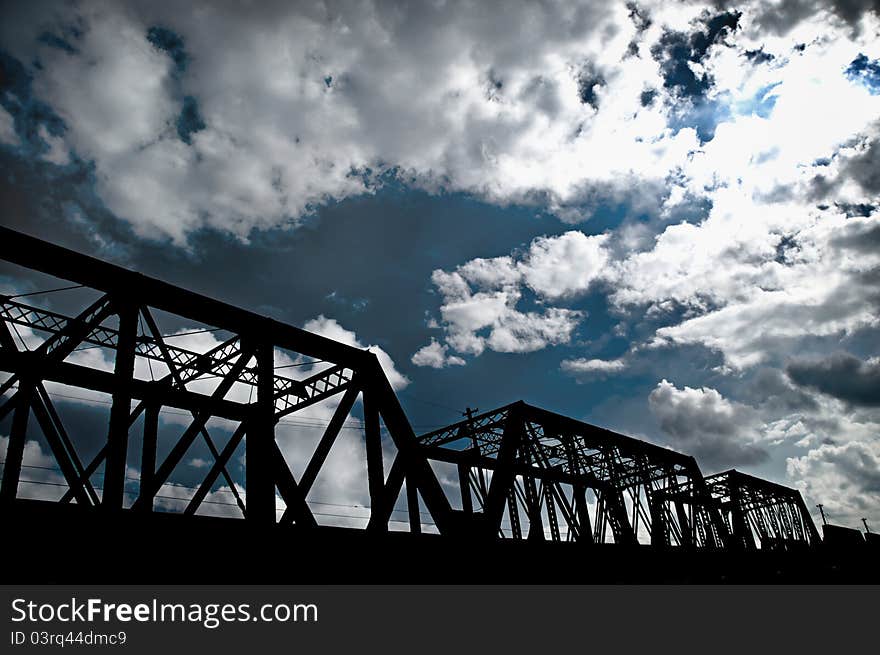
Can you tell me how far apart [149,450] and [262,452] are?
2367mm

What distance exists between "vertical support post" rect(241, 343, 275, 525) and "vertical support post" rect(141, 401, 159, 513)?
1.96 meters

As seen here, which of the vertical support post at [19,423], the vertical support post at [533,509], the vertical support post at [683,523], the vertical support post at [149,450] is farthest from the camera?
the vertical support post at [683,523]

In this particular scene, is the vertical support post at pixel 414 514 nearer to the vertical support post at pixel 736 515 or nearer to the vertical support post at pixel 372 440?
the vertical support post at pixel 372 440

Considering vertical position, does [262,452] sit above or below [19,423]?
below

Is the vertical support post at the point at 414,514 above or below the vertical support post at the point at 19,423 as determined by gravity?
below

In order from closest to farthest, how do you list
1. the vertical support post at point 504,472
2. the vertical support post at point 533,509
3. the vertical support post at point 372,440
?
the vertical support post at point 372,440 < the vertical support post at point 504,472 < the vertical support post at point 533,509

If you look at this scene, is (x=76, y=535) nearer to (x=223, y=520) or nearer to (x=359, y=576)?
(x=223, y=520)

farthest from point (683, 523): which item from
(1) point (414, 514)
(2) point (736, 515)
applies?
(1) point (414, 514)

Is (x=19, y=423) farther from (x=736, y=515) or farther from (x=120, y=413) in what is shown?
(x=736, y=515)

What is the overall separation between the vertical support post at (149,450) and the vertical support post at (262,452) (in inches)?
77.3

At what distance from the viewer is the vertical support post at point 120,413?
9688 mm

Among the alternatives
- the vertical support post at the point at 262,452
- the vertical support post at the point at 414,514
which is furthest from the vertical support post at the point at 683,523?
the vertical support post at the point at 262,452

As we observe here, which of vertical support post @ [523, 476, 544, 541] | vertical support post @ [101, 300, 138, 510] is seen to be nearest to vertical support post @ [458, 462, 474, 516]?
vertical support post @ [523, 476, 544, 541]

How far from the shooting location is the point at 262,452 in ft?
40.3
